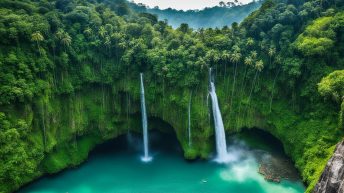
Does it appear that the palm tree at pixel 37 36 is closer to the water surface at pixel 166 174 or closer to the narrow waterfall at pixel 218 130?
the water surface at pixel 166 174

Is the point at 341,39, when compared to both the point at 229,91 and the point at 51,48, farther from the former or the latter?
the point at 51,48

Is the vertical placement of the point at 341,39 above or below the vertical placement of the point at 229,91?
above

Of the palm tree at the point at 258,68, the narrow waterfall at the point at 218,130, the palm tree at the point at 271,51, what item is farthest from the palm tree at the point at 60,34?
the palm tree at the point at 271,51

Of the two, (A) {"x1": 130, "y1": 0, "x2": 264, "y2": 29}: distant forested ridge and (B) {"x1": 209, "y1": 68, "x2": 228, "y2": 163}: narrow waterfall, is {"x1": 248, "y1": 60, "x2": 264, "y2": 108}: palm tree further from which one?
(A) {"x1": 130, "y1": 0, "x2": 264, "y2": 29}: distant forested ridge

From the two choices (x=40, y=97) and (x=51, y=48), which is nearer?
(x=40, y=97)

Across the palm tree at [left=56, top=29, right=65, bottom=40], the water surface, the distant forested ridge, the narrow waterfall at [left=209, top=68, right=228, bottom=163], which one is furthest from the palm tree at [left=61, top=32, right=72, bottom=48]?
the distant forested ridge

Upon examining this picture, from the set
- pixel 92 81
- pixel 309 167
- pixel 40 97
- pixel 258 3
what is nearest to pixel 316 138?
pixel 309 167
